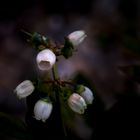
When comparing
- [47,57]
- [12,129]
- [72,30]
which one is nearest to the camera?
[47,57]

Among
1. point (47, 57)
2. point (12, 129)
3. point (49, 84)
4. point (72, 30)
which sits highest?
point (47, 57)

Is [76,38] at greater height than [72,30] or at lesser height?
greater

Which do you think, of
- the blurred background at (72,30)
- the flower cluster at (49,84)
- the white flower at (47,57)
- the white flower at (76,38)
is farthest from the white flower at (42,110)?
the blurred background at (72,30)

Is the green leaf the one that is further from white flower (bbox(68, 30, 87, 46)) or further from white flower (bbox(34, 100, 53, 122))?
white flower (bbox(68, 30, 87, 46))

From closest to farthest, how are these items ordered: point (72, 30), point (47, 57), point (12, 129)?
point (47, 57) < point (12, 129) < point (72, 30)

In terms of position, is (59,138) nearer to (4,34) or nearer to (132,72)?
(132,72)

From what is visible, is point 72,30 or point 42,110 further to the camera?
point 72,30

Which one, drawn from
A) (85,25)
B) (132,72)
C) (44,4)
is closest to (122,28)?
(85,25)

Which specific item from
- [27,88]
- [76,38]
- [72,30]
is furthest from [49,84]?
[72,30]

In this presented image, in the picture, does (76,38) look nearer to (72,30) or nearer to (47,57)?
(47,57)

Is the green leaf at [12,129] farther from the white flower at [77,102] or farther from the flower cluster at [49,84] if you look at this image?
the white flower at [77,102]
